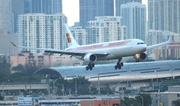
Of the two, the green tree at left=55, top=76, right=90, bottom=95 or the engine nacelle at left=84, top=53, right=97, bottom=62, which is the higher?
the engine nacelle at left=84, top=53, right=97, bottom=62

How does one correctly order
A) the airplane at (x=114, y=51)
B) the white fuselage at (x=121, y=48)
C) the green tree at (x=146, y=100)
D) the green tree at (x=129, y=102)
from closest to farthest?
the white fuselage at (x=121, y=48) → the airplane at (x=114, y=51) → the green tree at (x=129, y=102) → the green tree at (x=146, y=100)

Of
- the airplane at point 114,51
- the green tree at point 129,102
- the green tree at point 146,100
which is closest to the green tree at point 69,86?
the green tree at point 146,100

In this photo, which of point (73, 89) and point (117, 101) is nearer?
point (117, 101)

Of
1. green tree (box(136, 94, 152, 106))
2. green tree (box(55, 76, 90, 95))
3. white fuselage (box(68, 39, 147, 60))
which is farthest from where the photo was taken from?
green tree (box(55, 76, 90, 95))

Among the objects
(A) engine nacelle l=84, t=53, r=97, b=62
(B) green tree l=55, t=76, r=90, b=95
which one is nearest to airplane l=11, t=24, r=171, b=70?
(A) engine nacelle l=84, t=53, r=97, b=62

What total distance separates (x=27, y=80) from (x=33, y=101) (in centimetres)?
6309

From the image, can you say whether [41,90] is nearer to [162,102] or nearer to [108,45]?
[162,102]

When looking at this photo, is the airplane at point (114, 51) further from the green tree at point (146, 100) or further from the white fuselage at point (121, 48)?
the green tree at point (146, 100)

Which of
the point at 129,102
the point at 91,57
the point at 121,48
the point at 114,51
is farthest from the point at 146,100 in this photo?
the point at 121,48

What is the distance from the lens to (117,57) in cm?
10369

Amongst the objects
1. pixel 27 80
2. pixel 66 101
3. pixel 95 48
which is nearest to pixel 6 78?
pixel 27 80

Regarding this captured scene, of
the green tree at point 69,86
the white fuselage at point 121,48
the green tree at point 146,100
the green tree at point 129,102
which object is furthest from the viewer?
the green tree at point 69,86

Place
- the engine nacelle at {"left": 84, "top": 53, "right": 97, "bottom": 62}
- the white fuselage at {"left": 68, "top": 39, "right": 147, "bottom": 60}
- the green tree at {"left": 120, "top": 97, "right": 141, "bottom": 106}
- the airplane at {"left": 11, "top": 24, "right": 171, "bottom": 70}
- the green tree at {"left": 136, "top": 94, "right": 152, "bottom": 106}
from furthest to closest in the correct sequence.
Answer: the green tree at {"left": 136, "top": 94, "right": 152, "bottom": 106} < the green tree at {"left": 120, "top": 97, "right": 141, "bottom": 106} < the engine nacelle at {"left": 84, "top": 53, "right": 97, "bottom": 62} < the airplane at {"left": 11, "top": 24, "right": 171, "bottom": 70} < the white fuselage at {"left": 68, "top": 39, "right": 147, "bottom": 60}

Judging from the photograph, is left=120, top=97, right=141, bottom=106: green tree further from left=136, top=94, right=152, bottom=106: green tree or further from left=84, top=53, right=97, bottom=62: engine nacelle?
left=84, top=53, right=97, bottom=62: engine nacelle
